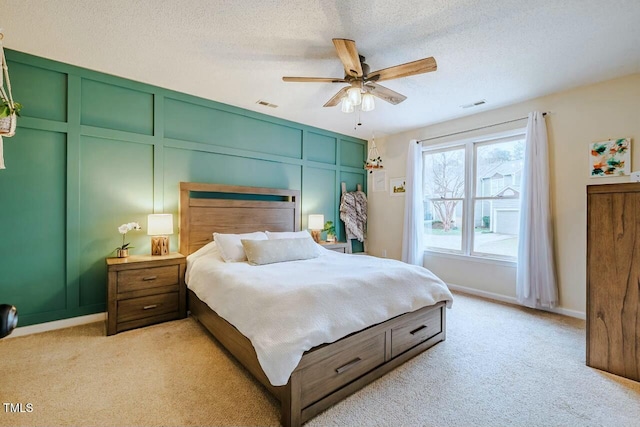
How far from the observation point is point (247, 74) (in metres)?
2.99

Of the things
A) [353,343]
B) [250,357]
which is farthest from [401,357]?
[250,357]

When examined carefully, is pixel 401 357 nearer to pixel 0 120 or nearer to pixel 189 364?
pixel 189 364

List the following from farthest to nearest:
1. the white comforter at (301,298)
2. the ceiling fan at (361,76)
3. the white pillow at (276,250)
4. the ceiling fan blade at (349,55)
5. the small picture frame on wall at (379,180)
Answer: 1. the small picture frame on wall at (379,180)
2. the white pillow at (276,250)
3. the ceiling fan at (361,76)
4. the ceiling fan blade at (349,55)
5. the white comforter at (301,298)

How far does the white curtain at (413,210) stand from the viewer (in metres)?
4.68

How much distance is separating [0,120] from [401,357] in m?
3.07

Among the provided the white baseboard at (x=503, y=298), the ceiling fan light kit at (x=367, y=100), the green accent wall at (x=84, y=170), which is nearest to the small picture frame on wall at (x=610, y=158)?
the white baseboard at (x=503, y=298)

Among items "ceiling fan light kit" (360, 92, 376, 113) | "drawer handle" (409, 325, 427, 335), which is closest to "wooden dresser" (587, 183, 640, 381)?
"drawer handle" (409, 325, 427, 335)

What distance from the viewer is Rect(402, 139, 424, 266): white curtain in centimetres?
468

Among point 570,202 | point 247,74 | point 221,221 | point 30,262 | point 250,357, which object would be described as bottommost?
point 250,357

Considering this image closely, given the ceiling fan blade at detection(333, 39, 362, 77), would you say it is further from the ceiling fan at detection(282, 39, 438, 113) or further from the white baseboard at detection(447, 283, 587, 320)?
the white baseboard at detection(447, 283, 587, 320)

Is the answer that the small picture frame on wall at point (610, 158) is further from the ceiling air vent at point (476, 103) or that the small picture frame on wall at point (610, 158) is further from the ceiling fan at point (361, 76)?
the ceiling fan at point (361, 76)

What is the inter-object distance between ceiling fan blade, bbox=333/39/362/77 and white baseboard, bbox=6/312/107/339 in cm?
352

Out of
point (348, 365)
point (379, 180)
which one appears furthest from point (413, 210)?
point (348, 365)

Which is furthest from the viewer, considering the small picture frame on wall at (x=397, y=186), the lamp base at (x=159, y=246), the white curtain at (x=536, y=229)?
the small picture frame on wall at (x=397, y=186)
